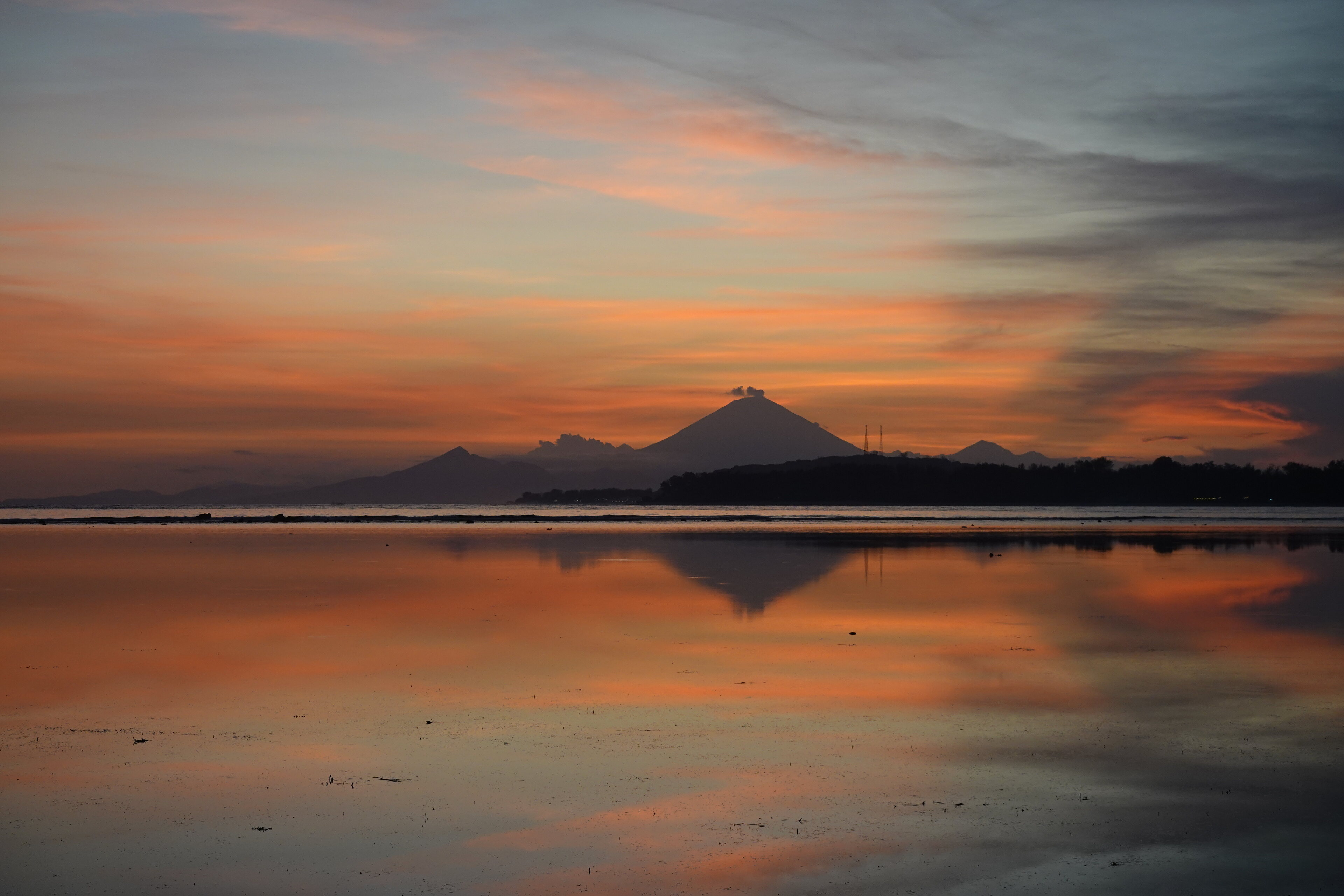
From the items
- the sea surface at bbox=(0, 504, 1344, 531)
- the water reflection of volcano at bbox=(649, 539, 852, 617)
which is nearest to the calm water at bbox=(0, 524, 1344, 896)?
the water reflection of volcano at bbox=(649, 539, 852, 617)

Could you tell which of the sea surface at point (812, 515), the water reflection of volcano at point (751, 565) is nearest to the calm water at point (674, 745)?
the water reflection of volcano at point (751, 565)

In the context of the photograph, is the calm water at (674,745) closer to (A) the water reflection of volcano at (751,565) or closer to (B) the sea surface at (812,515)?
(A) the water reflection of volcano at (751,565)

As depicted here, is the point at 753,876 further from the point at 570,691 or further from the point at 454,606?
the point at 454,606

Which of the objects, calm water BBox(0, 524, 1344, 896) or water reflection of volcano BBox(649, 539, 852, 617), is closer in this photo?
calm water BBox(0, 524, 1344, 896)

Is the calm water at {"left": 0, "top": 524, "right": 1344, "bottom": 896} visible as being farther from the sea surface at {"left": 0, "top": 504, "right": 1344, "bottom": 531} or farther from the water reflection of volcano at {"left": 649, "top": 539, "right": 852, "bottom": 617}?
the sea surface at {"left": 0, "top": 504, "right": 1344, "bottom": 531}

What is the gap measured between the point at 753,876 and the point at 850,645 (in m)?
9.95

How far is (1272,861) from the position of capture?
299 inches

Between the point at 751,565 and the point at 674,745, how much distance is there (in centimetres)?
2332

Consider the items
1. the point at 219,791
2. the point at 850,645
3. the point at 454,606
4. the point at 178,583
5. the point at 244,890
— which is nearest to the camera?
the point at 244,890

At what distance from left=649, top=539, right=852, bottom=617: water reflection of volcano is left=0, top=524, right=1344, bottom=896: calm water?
733 millimetres

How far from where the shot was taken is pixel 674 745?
10.8 meters

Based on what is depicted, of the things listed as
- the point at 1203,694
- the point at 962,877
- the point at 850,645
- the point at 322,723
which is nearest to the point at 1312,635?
the point at 1203,694

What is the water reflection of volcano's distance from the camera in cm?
2505

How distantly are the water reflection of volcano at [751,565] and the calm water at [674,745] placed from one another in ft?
2.40
